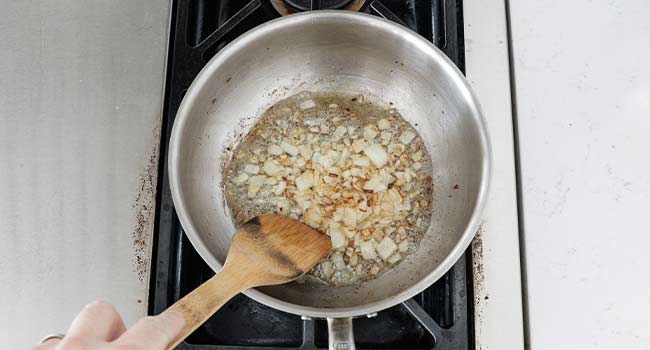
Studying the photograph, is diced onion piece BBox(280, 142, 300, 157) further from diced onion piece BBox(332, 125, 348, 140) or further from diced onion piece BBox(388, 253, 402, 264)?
diced onion piece BBox(388, 253, 402, 264)

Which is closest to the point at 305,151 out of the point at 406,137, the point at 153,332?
the point at 406,137

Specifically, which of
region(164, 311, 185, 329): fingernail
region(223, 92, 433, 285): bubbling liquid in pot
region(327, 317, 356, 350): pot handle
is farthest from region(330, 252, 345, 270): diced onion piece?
region(164, 311, 185, 329): fingernail

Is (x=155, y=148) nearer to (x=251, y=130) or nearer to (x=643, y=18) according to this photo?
(x=251, y=130)

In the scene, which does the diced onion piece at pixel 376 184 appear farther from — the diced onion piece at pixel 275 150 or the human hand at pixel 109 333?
the human hand at pixel 109 333

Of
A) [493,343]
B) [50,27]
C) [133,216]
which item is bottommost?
[493,343]

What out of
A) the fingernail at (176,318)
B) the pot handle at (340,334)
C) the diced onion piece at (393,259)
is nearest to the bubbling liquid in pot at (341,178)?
the diced onion piece at (393,259)

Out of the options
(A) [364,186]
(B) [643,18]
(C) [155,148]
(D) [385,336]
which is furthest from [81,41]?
(B) [643,18]

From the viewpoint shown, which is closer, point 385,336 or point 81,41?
point 385,336
